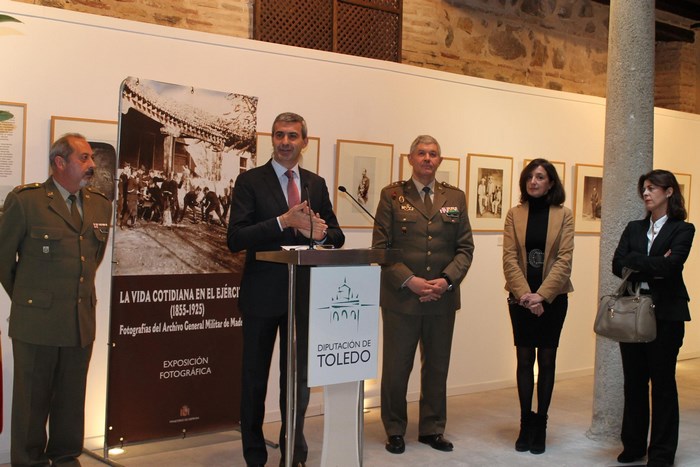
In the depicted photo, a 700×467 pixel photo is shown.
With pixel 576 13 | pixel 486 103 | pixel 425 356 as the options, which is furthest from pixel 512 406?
pixel 576 13

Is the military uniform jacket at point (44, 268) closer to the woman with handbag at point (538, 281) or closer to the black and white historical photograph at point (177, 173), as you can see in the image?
the black and white historical photograph at point (177, 173)

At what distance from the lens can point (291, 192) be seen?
14.1 ft

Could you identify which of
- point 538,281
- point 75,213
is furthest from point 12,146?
point 538,281

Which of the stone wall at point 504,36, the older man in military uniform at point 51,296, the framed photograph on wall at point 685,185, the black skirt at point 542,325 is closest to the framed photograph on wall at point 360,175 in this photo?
the stone wall at point 504,36

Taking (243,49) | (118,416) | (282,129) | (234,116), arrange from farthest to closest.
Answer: (243,49)
(234,116)
(118,416)
(282,129)

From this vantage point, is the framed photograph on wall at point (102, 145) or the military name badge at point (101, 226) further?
the framed photograph on wall at point (102, 145)

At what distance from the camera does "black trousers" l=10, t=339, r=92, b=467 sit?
4.05 metres

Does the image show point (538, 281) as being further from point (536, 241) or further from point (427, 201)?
point (427, 201)

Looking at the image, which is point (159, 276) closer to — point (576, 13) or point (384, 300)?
point (384, 300)

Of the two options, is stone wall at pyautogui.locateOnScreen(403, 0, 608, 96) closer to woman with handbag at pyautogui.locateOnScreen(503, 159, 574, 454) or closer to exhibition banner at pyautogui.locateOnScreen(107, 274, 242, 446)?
woman with handbag at pyautogui.locateOnScreen(503, 159, 574, 454)

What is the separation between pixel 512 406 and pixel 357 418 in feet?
9.88

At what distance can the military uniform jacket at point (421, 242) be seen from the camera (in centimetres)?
503

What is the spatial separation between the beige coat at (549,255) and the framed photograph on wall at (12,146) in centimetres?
300

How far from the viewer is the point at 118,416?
461 centimetres
